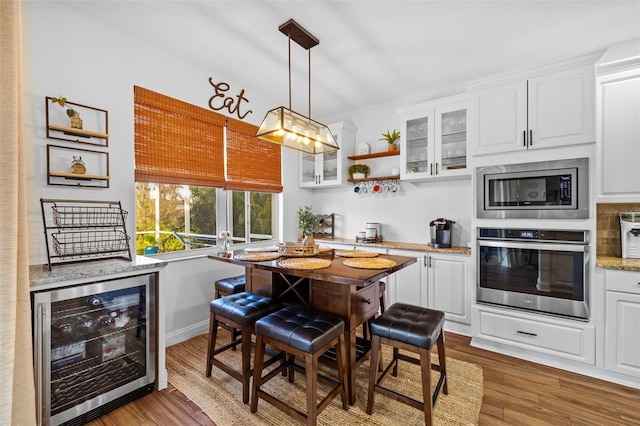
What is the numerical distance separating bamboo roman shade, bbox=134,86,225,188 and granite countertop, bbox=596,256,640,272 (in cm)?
358

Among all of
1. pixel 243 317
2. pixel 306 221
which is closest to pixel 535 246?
pixel 243 317

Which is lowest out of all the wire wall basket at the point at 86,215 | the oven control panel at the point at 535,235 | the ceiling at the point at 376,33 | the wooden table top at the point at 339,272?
the wooden table top at the point at 339,272

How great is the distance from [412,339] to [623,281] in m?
1.87

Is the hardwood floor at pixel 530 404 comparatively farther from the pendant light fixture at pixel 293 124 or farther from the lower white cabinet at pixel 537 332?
the pendant light fixture at pixel 293 124

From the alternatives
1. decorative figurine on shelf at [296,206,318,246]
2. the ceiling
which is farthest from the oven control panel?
decorative figurine on shelf at [296,206,318,246]

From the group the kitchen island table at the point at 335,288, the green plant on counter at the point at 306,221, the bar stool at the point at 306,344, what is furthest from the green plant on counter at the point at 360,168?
the bar stool at the point at 306,344

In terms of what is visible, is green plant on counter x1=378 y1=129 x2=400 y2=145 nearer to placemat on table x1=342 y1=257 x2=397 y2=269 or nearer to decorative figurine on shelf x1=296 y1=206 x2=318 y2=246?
decorative figurine on shelf x1=296 y1=206 x2=318 y2=246

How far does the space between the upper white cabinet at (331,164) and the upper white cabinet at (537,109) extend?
67.5 inches

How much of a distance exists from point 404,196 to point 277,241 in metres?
1.87

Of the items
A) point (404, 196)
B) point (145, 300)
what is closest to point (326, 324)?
point (145, 300)

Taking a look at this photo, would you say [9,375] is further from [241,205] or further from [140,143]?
[241,205]

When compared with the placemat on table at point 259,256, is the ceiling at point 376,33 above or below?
above

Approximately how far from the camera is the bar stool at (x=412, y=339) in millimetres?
1617

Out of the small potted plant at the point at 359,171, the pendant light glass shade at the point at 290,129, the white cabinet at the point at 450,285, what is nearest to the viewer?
the pendant light glass shade at the point at 290,129
